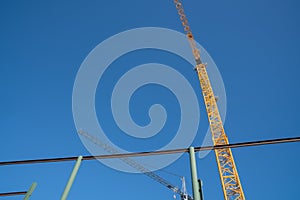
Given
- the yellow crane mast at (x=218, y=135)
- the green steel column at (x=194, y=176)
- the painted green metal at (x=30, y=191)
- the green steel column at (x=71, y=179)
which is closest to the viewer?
the green steel column at (x=194, y=176)

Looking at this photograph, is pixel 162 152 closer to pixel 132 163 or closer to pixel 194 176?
pixel 194 176

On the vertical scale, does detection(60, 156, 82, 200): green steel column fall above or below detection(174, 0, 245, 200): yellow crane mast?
below

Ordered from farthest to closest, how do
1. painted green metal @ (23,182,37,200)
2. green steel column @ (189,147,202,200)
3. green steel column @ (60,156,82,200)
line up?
painted green metal @ (23,182,37,200)
green steel column @ (60,156,82,200)
green steel column @ (189,147,202,200)

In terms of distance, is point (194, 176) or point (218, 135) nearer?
point (194, 176)

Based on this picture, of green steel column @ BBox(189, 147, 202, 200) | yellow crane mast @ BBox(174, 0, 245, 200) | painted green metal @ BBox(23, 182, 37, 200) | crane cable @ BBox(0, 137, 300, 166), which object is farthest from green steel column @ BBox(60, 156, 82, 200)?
yellow crane mast @ BBox(174, 0, 245, 200)

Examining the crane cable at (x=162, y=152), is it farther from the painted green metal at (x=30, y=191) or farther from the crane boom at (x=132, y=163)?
the crane boom at (x=132, y=163)

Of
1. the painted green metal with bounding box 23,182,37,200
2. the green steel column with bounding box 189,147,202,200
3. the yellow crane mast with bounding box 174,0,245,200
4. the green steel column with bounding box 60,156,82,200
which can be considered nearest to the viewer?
the green steel column with bounding box 189,147,202,200

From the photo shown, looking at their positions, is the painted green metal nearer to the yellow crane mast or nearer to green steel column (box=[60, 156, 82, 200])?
green steel column (box=[60, 156, 82, 200])

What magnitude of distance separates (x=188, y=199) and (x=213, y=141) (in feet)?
41.4

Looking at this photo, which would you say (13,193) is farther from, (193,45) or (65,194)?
(193,45)

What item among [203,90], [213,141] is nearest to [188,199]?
[213,141]

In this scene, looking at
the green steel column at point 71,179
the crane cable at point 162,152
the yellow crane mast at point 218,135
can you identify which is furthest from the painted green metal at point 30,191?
the yellow crane mast at point 218,135

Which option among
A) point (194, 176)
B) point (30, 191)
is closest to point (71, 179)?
point (30, 191)

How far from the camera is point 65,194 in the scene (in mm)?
2145
